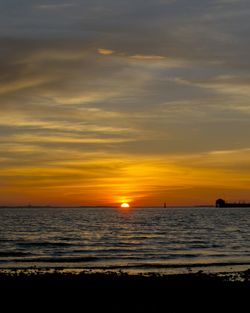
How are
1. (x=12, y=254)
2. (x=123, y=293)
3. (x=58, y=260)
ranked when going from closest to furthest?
1. (x=123, y=293)
2. (x=58, y=260)
3. (x=12, y=254)

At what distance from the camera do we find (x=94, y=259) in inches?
1852

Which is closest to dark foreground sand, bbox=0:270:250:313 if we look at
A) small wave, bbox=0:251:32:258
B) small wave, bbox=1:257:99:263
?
small wave, bbox=1:257:99:263

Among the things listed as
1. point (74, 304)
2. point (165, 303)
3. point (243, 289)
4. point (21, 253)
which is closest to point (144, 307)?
point (165, 303)

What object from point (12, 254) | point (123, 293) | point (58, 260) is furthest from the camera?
point (12, 254)

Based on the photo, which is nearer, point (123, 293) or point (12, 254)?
point (123, 293)

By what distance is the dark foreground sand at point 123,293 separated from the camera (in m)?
21.3

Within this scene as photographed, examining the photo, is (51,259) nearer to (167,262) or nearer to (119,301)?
(167,262)


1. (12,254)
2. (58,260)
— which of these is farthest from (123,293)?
(12,254)

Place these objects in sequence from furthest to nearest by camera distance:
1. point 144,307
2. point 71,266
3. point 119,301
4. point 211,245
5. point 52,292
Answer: point 211,245 < point 71,266 < point 52,292 < point 119,301 < point 144,307

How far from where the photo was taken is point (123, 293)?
82.4 feet

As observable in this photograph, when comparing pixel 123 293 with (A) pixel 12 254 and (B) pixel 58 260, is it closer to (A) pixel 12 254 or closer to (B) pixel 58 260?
(B) pixel 58 260

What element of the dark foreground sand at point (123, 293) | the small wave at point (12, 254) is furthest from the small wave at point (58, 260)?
the dark foreground sand at point (123, 293)

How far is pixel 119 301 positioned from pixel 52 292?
3.69 meters

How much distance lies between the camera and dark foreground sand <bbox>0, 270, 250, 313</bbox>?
21312 mm
